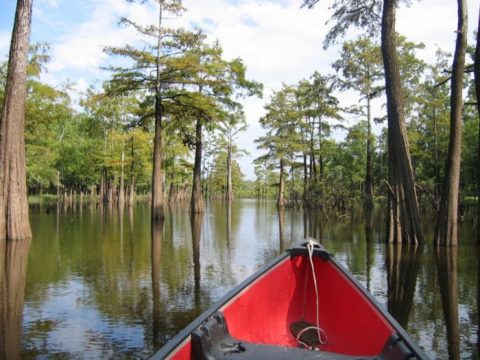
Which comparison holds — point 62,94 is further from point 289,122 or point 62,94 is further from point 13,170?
point 289,122

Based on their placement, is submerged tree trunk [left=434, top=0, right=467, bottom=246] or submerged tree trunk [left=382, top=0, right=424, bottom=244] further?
submerged tree trunk [left=382, top=0, right=424, bottom=244]

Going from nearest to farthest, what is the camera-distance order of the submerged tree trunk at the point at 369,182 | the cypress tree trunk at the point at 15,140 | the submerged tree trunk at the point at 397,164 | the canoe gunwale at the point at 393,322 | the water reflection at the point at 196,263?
the canoe gunwale at the point at 393,322 < the water reflection at the point at 196,263 < the cypress tree trunk at the point at 15,140 < the submerged tree trunk at the point at 397,164 < the submerged tree trunk at the point at 369,182

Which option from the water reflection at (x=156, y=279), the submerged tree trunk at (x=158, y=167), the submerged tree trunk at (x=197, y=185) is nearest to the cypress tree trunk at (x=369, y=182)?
the submerged tree trunk at (x=197, y=185)

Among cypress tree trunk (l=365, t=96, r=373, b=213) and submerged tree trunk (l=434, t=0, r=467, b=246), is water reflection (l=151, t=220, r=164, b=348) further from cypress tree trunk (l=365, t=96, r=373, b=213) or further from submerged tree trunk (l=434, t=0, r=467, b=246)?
cypress tree trunk (l=365, t=96, r=373, b=213)

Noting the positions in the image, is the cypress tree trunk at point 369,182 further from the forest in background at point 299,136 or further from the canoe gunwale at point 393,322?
the canoe gunwale at point 393,322

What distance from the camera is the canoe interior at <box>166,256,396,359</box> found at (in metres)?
4.46

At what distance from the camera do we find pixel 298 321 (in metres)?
5.48

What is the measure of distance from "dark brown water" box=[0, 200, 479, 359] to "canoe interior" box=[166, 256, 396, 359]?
3.85 ft

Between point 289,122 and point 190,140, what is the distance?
61.3 ft

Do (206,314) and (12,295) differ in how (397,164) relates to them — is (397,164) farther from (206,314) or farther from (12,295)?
(206,314)

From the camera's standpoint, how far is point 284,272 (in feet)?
18.4

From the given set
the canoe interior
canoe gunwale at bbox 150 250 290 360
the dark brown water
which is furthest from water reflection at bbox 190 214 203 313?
canoe gunwale at bbox 150 250 290 360

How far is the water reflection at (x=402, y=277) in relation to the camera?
7.07 m

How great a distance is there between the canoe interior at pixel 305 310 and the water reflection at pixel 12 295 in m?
2.53
